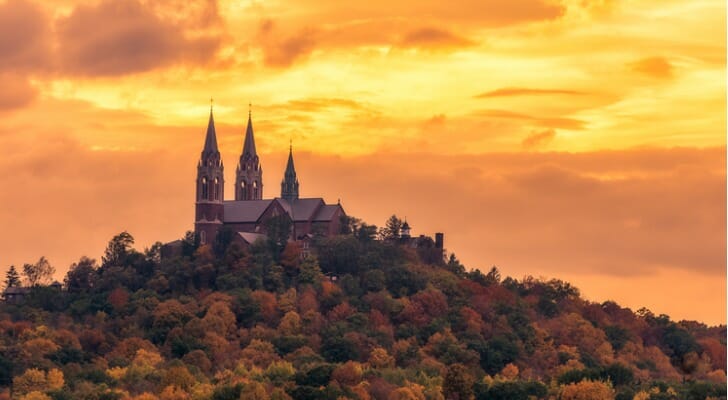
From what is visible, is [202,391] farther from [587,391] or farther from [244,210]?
[244,210]

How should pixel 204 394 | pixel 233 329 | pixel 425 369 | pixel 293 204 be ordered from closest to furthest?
pixel 204 394, pixel 425 369, pixel 233 329, pixel 293 204

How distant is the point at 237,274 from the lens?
167 m

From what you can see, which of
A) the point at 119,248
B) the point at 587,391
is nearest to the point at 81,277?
the point at 119,248

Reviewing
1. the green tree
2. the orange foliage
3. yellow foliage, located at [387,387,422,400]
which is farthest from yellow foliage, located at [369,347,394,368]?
the green tree

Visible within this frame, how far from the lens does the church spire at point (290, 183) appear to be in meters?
177

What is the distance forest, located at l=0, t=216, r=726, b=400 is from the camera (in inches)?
5709

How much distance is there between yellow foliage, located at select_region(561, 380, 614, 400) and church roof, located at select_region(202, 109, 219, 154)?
168ft

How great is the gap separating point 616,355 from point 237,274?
38056 mm

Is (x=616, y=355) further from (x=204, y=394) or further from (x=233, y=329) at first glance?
(x=204, y=394)

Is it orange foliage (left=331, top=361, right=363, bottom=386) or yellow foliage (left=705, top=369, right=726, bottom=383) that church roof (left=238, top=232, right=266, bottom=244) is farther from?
yellow foliage (left=705, top=369, right=726, bottom=383)

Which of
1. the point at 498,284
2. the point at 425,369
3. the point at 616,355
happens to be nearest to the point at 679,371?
the point at 616,355

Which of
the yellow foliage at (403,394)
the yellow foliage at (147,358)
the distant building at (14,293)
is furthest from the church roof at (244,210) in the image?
the yellow foliage at (403,394)

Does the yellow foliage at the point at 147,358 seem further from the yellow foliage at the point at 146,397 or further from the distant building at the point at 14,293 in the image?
the distant building at the point at 14,293

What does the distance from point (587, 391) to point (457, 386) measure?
11043 millimetres
